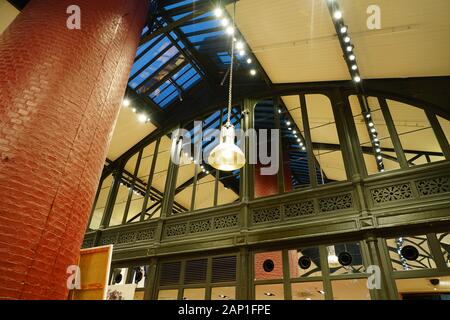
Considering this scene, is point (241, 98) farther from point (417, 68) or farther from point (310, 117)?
point (417, 68)

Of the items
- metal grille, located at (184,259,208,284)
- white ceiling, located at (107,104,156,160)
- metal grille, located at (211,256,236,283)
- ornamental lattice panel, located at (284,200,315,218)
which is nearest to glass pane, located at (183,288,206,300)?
metal grille, located at (184,259,208,284)

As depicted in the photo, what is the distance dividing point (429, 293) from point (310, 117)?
237 inches

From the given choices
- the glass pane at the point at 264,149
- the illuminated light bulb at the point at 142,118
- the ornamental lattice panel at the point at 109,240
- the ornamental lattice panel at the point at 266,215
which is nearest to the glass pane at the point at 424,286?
the ornamental lattice panel at the point at 266,215

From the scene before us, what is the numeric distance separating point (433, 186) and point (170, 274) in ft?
18.4

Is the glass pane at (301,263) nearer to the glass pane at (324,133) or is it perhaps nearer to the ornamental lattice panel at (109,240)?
the glass pane at (324,133)

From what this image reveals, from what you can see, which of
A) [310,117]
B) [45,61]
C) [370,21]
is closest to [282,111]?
[310,117]

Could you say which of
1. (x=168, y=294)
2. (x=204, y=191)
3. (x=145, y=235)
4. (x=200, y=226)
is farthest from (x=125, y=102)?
(x=204, y=191)

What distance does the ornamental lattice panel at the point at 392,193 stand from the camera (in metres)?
5.19

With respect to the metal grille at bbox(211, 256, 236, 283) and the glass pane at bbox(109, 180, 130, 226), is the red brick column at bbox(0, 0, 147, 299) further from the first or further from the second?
the glass pane at bbox(109, 180, 130, 226)

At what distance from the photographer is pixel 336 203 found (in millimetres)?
5723

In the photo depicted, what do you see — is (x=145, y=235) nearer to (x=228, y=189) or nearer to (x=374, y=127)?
(x=374, y=127)

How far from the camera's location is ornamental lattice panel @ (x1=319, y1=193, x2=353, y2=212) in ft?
18.4

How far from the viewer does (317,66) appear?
6.79 metres

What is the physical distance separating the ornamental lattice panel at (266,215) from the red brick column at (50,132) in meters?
3.88
